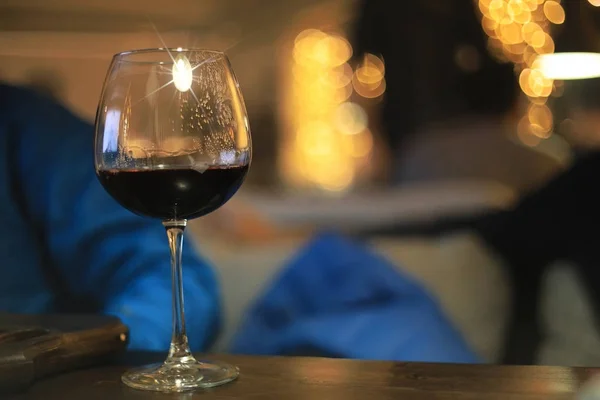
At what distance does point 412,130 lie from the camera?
1.24 meters

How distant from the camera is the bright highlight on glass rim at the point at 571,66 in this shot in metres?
1.20

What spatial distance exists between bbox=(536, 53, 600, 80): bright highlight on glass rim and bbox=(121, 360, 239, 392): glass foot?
71 centimetres

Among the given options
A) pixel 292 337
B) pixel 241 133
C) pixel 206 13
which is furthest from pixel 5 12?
pixel 241 133

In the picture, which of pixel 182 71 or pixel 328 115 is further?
pixel 328 115

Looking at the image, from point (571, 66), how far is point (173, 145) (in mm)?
730

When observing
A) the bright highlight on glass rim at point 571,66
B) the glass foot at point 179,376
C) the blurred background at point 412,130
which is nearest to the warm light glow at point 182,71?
the glass foot at point 179,376

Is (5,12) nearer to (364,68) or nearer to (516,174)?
(364,68)

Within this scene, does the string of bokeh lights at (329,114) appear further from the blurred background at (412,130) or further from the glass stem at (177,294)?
the glass stem at (177,294)

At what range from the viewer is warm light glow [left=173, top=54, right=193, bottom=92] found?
2.33 ft

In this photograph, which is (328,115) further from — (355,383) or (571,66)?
(355,383)

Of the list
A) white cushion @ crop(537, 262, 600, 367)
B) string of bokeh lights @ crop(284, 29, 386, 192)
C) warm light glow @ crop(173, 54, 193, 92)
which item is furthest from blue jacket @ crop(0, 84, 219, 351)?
warm light glow @ crop(173, 54, 193, 92)

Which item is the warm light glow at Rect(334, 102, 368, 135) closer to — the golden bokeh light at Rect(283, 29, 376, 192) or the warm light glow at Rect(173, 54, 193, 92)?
the golden bokeh light at Rect(283, 29, 376, 192)

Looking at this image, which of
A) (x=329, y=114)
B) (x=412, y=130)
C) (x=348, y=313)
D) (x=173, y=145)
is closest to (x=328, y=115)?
(x=329, y=114)

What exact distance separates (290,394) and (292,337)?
2.07 ft
